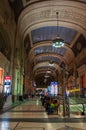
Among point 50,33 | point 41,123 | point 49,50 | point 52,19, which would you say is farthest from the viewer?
point 49,50

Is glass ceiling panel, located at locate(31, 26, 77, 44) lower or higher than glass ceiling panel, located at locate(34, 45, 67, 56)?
higher

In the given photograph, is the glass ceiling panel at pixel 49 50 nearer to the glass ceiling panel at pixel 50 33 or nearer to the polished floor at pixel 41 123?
the glass ceiling panel at pixel 50 33

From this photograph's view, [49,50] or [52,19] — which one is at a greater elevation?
[52,19]

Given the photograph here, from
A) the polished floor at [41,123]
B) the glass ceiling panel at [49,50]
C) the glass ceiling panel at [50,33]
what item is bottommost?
the polished floor at [41,123]

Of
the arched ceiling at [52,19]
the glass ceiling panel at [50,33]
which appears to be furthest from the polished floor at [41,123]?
the glass ceiling panel at [50,33]

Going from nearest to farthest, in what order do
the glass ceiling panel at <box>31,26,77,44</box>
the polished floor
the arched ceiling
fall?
the polished floor
the arched ceiling
the glass ceiling panel at <box>31,26,77,44</box>

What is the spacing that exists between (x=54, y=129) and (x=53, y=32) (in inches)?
775

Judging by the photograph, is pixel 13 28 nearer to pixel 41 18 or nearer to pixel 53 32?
pixel 41 18

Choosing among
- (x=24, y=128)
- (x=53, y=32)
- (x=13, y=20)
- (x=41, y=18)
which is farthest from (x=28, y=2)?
(x=24, y=128)

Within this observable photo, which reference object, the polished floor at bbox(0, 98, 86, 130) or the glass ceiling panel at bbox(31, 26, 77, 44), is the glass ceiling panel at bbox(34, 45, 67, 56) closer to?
the glass ceiling panel at bbox(31, 26, 77, 44)

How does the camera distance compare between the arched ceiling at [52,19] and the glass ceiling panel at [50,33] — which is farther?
the glass ceiling panel at [50,33]

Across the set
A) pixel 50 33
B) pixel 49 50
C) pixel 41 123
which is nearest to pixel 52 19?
pixel 50 33

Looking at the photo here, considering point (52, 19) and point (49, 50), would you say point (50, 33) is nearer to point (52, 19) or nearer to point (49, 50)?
point (52, 19)

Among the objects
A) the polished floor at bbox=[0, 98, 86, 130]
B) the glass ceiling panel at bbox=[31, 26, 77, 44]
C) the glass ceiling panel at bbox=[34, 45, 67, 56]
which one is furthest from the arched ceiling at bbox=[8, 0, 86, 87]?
the polished floor at bbox=[0, 98, 86, 130]
